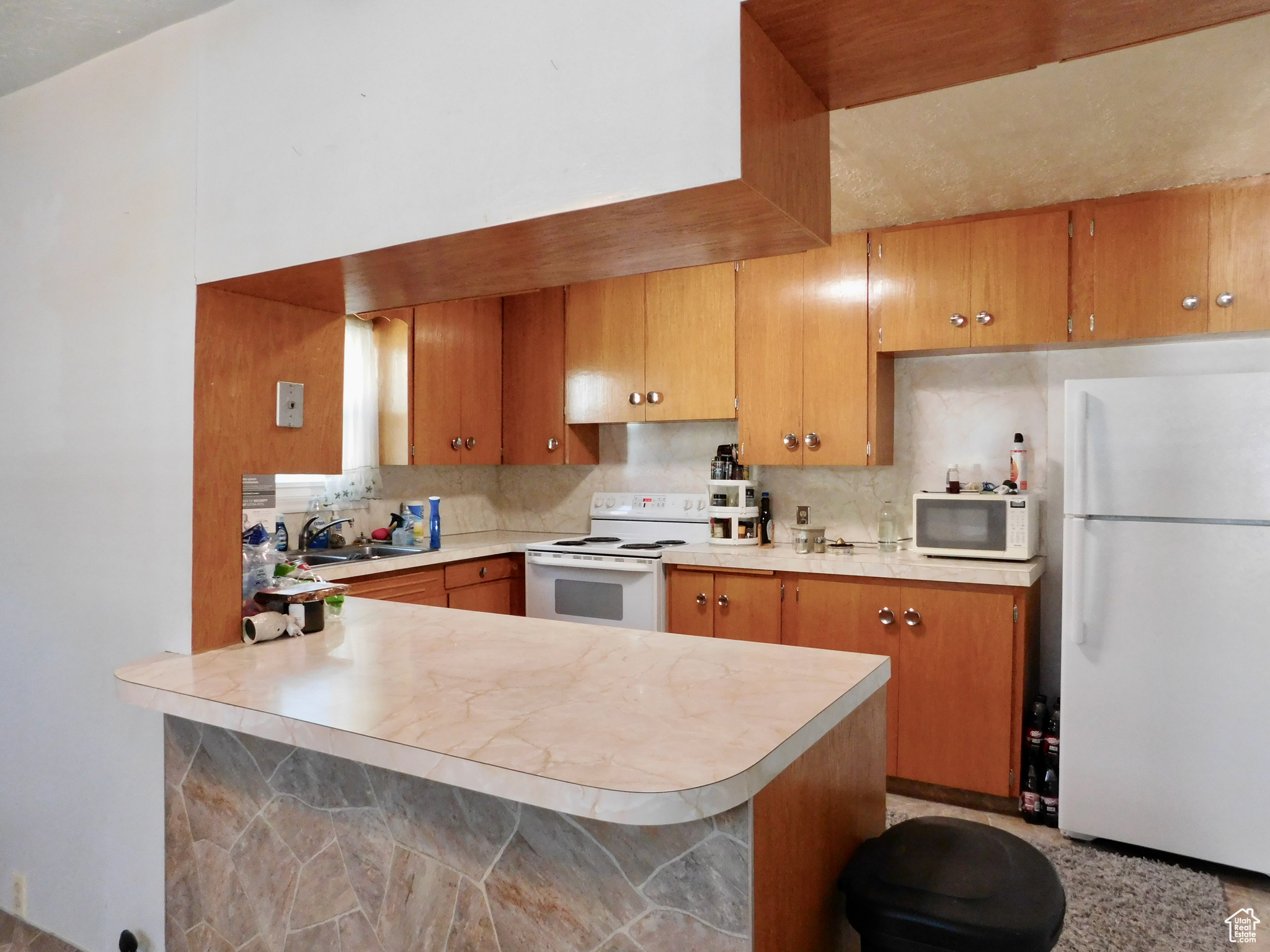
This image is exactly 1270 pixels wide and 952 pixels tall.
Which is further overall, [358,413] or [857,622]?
[358,413]

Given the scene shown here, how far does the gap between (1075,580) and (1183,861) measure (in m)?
0.99

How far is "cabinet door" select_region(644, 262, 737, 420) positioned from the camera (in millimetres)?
3779

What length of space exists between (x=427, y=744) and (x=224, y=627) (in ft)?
3.00

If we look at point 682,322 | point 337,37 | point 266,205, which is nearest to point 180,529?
point 266,205

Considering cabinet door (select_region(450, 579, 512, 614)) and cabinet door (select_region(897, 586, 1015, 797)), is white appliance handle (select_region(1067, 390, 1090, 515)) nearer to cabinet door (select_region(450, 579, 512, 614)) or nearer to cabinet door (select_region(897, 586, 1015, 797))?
cabinet door (select_region(897, 586, 1015, 797))

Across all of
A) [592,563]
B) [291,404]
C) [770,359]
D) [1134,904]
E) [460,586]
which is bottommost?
[1134,904]

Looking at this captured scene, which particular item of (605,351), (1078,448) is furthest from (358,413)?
(1078,448)

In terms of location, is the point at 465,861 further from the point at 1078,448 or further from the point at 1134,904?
the point at 1078,448

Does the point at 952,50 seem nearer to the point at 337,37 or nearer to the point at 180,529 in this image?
the point at 337,37

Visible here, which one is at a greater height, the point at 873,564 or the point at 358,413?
the point at 358,413

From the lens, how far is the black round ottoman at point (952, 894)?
1.17m

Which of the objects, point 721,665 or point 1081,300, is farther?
point 1081,300

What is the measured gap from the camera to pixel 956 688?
3078 millimetres

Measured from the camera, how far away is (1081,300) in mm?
3062
